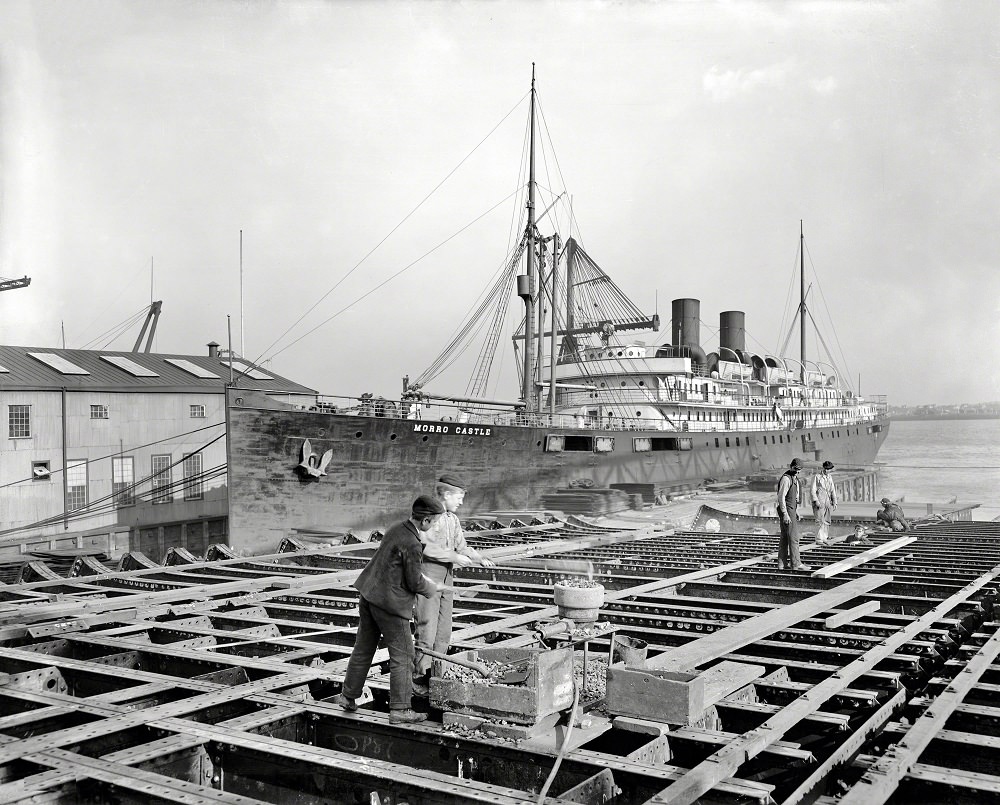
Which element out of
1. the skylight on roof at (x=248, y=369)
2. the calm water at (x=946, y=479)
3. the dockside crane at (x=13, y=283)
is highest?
the dockside crane at (x=13, y=283)

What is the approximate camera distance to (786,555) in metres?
12.6

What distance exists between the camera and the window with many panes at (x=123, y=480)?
97.7 ft

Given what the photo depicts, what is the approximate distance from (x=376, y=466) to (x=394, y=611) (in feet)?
73.8

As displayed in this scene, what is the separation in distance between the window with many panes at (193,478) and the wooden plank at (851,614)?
28.4m

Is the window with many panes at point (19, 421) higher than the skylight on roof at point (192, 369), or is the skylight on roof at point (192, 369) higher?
the skylight on roof at point (192, 369)

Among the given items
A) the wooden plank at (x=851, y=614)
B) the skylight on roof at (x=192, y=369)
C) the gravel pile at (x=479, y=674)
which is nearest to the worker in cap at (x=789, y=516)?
the wooden plank at (x=851, y=614)

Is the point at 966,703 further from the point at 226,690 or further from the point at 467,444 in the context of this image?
the point at 467,444

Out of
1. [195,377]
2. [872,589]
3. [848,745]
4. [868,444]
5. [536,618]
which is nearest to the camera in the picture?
[848,745]

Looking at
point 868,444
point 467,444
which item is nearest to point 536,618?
point 467,444

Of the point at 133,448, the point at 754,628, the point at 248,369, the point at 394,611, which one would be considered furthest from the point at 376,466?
the point at 394,611

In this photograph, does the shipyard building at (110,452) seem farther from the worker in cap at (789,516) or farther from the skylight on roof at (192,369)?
the worker in cap at (789,516)

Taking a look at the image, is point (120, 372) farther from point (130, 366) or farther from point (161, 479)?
point (161, 479)

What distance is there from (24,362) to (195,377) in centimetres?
687

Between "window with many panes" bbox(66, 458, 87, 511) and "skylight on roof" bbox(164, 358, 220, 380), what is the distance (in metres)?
7.34
